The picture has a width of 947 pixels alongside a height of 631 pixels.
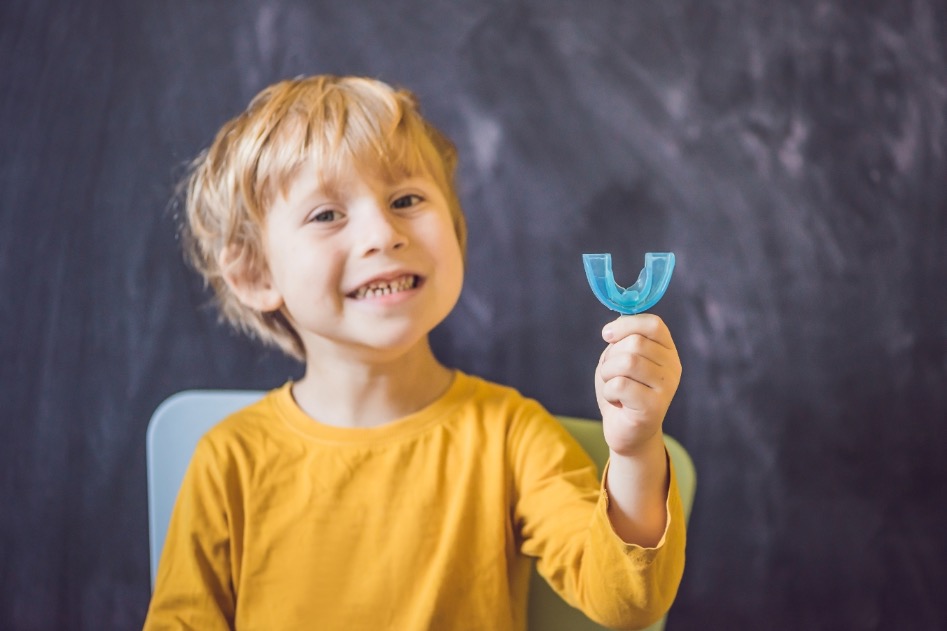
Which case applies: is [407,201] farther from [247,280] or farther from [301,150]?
[247,280]

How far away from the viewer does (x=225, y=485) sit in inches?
40.7

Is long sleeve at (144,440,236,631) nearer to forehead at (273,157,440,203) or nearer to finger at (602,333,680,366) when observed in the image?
forehead at (273,157,440,203)

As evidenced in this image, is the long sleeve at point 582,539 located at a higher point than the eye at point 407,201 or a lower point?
lower

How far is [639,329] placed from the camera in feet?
2.35

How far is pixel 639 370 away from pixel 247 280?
1.89 feet

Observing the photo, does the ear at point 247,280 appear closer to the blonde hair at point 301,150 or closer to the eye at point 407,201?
the blonde hair at point 301,150

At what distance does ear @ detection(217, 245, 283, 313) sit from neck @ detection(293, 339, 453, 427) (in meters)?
0.10

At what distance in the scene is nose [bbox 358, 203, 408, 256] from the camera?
3.13ft

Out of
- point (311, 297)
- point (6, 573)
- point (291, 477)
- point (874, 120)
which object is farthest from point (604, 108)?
point (6, 573)

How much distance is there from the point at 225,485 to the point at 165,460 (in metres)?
0.26

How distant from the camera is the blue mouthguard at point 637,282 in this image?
2.35 ft

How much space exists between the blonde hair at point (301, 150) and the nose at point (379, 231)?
47 millimetres

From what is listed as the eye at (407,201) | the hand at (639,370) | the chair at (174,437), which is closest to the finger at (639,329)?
the hand at (639,370)

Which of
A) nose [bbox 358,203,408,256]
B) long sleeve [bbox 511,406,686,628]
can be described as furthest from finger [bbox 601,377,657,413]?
nose [bbox 358,203,408,256]
